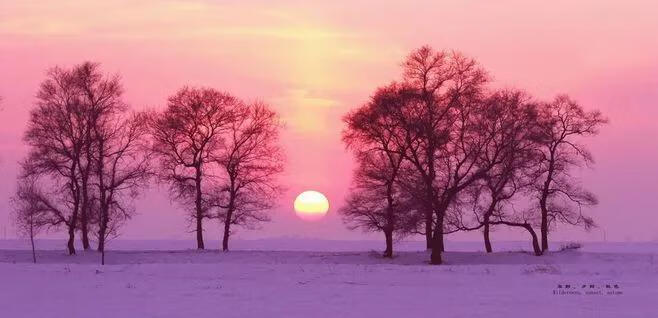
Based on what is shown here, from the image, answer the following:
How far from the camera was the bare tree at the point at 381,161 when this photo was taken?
53.2 meters

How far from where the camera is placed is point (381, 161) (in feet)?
188

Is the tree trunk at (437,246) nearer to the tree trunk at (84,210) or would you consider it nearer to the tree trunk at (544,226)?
the tree trunk at (544,226)

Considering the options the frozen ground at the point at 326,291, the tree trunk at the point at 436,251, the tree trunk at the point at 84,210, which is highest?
the tree trunk at the point at 84,210

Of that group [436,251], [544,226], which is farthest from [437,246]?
[544,226]

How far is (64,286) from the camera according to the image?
32.4 metres

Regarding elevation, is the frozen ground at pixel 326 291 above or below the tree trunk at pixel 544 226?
below

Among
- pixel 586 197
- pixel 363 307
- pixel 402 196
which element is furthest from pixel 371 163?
pixel 363 307

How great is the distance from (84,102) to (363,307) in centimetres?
3742

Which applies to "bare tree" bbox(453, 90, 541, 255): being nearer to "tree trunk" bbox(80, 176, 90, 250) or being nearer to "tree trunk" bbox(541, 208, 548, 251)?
"tree trunk" bbox(541, 208, 548, 251)

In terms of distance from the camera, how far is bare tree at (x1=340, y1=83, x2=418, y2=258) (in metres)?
53.2

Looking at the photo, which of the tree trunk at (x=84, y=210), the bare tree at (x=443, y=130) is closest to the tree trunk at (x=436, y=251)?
the bare tree at (x=443, y=130)

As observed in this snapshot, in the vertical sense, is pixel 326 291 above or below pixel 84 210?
below

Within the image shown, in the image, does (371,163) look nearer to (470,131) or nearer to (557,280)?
(470,131)

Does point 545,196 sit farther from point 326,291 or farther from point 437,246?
point 326,291
